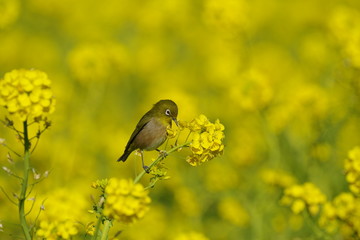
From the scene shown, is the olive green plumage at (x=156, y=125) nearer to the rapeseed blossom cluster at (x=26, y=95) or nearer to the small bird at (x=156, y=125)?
the small bird at (x=156, y=125)

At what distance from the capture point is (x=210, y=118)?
953 centimetres

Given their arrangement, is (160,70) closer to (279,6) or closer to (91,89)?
(91,89)

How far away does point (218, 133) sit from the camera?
12.2 ft

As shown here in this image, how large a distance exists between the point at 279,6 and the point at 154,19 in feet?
16.8

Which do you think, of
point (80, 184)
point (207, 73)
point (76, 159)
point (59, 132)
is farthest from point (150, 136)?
point (207, 73)

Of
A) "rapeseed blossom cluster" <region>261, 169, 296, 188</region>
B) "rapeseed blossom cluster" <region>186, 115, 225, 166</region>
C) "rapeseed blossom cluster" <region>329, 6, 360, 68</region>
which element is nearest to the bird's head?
"rapeseed blossom cluster" <region>186, 115, 225, 166</region>

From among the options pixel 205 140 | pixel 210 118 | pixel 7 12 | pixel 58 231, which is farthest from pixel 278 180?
pixel 210 118

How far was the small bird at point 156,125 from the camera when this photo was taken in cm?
454

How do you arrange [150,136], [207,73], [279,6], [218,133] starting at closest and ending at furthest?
[218,133] → [150,136] → [207,73] → [279,6]

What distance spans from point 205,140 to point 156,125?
1.00 m

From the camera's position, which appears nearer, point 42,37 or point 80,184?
point 80,184

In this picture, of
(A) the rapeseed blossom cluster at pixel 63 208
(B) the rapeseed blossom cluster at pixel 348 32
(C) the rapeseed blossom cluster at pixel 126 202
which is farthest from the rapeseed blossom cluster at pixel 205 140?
(B) the rapeseed blossom cluster at pixel 348 32

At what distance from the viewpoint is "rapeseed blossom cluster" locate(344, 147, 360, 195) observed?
184 inches

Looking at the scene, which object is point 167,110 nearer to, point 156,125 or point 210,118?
point 156,125
